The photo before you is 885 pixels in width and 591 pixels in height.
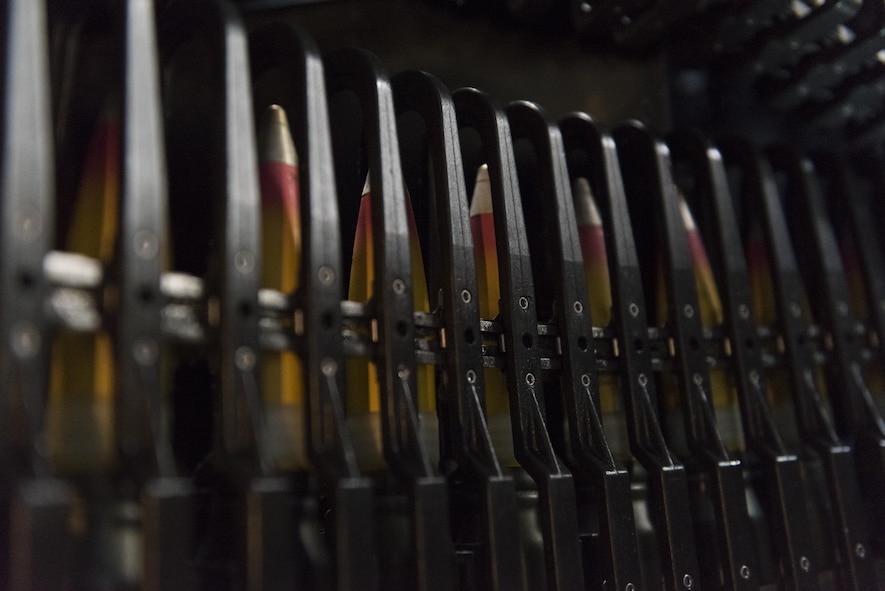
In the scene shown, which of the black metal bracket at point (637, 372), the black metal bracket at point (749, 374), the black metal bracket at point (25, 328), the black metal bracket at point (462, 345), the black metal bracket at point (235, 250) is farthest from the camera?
the black metal bracket at point (749, 374)

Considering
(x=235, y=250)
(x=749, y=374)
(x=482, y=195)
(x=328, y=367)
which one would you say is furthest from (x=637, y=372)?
(x=235, y=250)

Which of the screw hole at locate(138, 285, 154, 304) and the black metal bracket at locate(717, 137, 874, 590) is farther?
the black metal bracket at locate(717, 137, 874, 590)

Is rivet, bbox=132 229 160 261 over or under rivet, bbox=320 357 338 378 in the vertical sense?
over

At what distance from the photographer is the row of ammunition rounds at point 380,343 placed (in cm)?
62

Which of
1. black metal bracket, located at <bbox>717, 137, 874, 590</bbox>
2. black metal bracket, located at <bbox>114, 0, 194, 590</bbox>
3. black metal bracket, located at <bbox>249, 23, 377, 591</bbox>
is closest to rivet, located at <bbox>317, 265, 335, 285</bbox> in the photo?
black metal bracket, located at <bbox>249, 23, 377, 591</bbox>

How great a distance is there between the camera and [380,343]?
783 mm

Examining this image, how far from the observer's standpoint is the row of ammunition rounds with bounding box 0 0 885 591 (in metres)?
0.62

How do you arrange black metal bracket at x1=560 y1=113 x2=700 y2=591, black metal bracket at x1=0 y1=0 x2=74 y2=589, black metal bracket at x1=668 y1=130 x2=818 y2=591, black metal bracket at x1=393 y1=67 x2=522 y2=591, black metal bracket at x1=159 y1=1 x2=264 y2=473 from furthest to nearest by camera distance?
black metal bracket at x1=668 y1=130 x2=818 y2=591 → black metal bracket at x1=560 y1=113 x2=700 y2=591 → black metal bracket at x1=393 y1=67 x2=522 y2=591 → black metal bracket at x1=159 y1=1 x2=264 y2=473 → black metal bracket at x1=0 y1=0 x2=74 y2=589

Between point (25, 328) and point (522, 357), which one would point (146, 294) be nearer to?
point (25, 328)

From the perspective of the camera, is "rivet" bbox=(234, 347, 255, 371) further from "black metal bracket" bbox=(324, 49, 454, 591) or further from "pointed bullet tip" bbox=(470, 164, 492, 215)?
"pointed bullet tip" bbox=(470, 164, 492, 215)

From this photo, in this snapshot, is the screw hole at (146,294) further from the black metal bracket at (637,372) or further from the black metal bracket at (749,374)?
the black metal bracket at (749,374)

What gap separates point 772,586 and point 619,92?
2.64 feet

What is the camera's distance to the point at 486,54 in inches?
47.7

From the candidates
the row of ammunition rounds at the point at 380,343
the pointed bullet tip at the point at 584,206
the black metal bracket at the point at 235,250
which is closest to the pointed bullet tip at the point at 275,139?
the row of ammunition rounds at the point at 380,343
